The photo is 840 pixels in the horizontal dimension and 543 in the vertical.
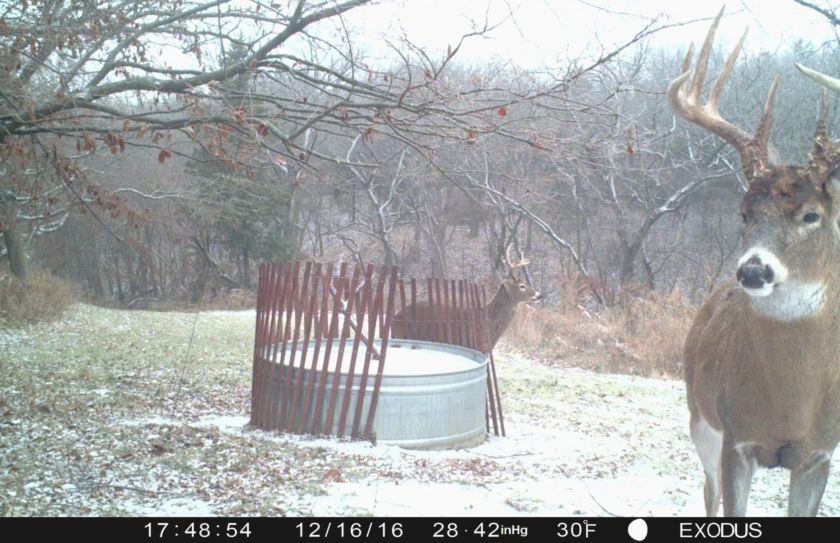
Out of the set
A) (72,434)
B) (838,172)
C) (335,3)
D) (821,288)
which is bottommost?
(72,434)

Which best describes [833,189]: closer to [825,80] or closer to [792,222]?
[792,222]

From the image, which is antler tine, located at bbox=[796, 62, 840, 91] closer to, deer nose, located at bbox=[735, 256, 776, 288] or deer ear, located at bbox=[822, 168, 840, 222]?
deer ear, located at bbox=[822, 168, 840, 222]

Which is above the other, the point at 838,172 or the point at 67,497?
the point at 838,172

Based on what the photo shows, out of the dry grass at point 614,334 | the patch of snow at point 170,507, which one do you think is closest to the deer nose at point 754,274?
the patch of snow at point 170,507

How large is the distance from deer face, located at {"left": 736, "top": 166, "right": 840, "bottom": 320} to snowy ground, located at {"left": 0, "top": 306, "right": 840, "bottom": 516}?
6.29 ft

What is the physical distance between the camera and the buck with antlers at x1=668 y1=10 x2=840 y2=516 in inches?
117

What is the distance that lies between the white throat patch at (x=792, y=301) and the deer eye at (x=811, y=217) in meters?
0.25

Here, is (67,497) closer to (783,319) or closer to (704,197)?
(783,319)

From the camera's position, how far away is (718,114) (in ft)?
12.3

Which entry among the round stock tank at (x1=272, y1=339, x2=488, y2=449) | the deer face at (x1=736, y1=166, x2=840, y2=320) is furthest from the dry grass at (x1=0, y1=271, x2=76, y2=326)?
the deer face at (x1=736, y1=166, x2=840, y2=320)

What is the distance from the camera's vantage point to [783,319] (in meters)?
3.11
